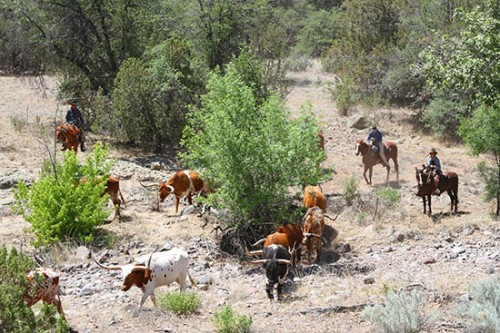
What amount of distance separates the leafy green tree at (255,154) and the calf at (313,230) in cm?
67

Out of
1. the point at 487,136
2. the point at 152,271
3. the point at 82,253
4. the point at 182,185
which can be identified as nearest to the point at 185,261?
the point at 152,271

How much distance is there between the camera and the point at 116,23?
26.2 m

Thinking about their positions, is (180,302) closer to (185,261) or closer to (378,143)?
(185,261)

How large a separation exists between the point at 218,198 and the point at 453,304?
6483 millimetres

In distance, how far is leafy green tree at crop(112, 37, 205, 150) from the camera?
24016 millimetres

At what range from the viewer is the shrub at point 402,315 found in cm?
888

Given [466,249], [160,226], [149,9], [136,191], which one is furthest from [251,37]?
[466,249]

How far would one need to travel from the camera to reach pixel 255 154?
47.3 feet

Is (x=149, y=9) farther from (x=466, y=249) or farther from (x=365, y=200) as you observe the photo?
(x=466, y=249)

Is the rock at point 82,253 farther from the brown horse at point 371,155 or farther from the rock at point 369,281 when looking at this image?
the brown horse at point 371,155

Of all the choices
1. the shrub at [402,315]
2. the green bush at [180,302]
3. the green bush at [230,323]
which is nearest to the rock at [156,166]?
the green bush at [180,302]

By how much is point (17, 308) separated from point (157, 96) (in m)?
16.9

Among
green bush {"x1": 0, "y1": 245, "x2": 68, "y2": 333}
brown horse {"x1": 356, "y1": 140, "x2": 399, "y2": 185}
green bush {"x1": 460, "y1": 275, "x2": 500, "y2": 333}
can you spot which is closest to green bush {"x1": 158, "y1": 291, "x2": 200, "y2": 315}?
green bush {"x1": 0, "y1": 245, "x2": 68, "y2": 333}

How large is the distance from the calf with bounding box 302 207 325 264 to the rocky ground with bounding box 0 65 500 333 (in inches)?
13.5
